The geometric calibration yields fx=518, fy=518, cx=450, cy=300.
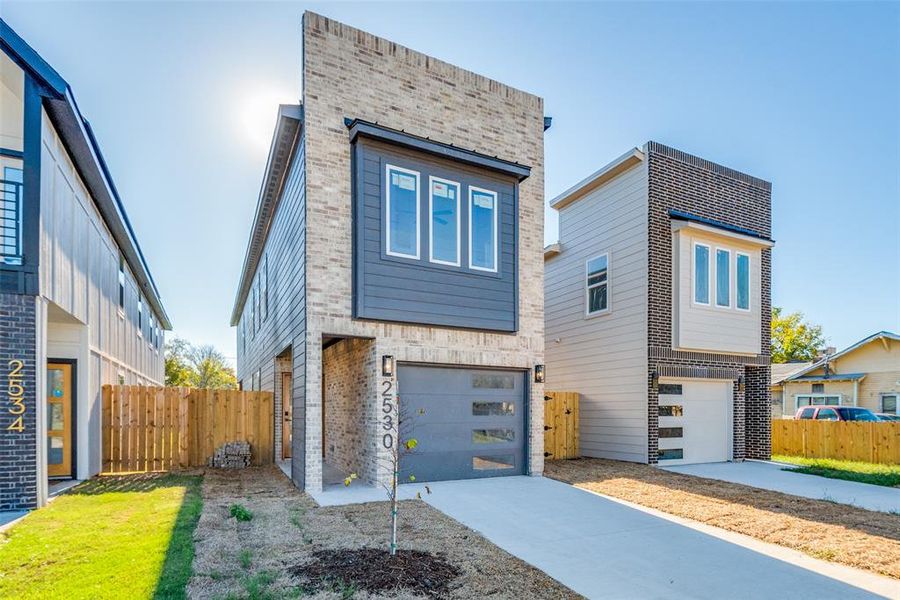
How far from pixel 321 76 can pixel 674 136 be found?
30.0 feet

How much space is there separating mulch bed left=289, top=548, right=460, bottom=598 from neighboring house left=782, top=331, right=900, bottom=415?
22.5 meters

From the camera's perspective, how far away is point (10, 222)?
7.12m

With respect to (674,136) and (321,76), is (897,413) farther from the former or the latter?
(321,76)

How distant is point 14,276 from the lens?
6910mm

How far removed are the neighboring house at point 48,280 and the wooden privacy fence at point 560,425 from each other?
9610 millimetres

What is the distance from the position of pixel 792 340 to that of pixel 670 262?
98.0 ft

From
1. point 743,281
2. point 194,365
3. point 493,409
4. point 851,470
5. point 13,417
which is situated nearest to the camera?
point 13,417

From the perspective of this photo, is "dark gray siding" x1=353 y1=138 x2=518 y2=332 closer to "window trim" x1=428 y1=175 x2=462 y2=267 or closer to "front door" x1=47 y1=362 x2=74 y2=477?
"window trim" x1=428 y1=175 x2=462 y2=267

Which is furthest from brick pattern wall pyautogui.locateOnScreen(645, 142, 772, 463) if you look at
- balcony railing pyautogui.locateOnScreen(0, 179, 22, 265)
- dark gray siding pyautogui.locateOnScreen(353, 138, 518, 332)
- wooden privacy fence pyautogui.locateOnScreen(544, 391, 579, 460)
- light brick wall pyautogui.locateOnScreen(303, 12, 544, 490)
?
balcony railing pyautogui.locateOnScreen(0, 179, 22, 265)

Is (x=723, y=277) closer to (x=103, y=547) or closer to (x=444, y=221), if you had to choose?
(x=444, y=221)

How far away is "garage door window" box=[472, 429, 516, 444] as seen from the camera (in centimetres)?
936

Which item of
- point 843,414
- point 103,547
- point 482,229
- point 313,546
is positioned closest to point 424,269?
point 482,229

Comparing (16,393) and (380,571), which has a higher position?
(16,393)

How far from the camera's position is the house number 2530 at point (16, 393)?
6.85 m
